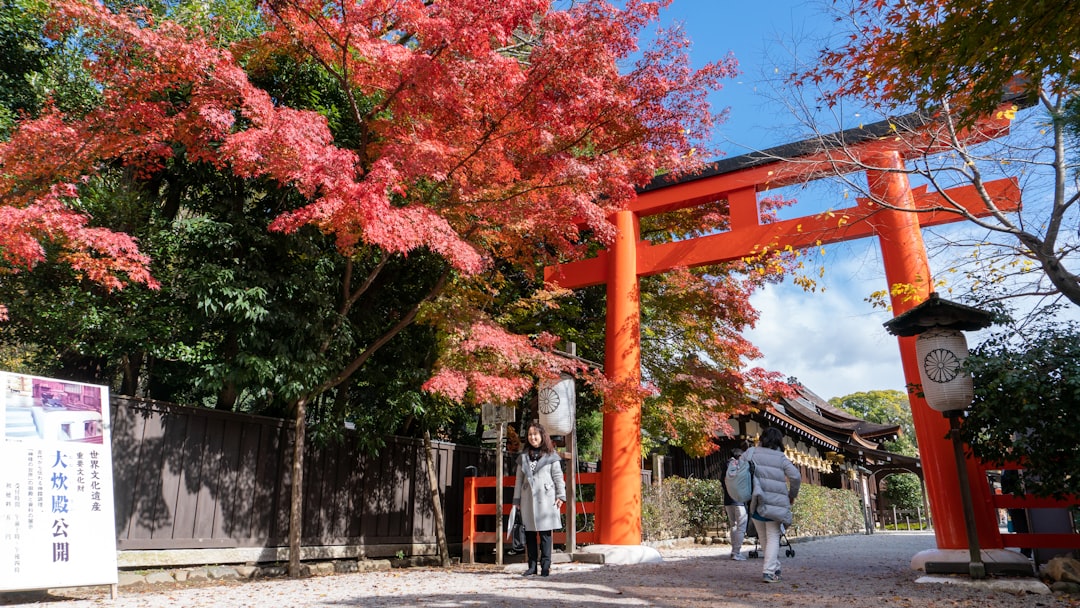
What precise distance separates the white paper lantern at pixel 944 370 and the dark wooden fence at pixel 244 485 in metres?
7.08

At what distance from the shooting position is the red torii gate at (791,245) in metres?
6.84

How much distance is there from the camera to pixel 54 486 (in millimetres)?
5301

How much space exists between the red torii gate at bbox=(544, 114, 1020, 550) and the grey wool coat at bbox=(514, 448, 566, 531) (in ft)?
8.54

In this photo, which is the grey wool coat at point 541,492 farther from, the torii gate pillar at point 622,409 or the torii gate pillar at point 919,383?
the torii gate pillar at point 919,383

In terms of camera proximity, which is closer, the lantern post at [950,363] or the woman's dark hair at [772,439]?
the lantern post at [950,363]

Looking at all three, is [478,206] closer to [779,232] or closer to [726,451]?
[779,232]

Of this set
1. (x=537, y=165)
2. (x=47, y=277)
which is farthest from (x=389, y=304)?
(x=47, y=277)

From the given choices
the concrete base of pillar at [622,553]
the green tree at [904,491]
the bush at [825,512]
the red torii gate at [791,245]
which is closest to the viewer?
the red torii gate at [791,245]

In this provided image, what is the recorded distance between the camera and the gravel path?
A: 4.96 metres

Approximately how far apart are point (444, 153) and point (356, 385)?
4420 millimetres

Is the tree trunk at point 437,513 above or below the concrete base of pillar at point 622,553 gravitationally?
above

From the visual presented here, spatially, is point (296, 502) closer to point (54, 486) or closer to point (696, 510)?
point (54, 486)

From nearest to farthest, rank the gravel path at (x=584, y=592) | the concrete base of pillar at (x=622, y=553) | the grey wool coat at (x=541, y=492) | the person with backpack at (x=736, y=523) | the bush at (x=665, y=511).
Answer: the gravel path at (x=584, y=592) < the grey wool coat at (x=541, y=492) < the concrete base of pillar at (x=622, y=553) < the person with backpack at (x=736, y=523) < the bush at (x=665, y=511)

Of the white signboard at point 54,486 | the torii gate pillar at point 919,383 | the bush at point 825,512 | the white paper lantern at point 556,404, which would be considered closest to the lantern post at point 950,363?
the torii gate pillar at point 919,383
